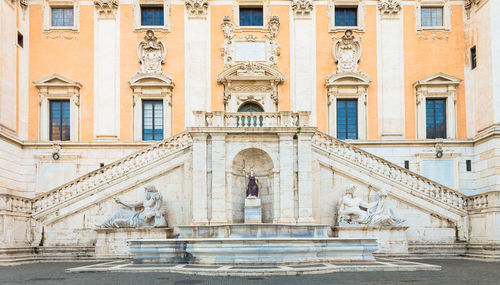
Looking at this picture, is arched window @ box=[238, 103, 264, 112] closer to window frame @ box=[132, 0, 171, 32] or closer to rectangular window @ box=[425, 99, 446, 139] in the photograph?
window frame @ box=[132, 0, 171, 32]

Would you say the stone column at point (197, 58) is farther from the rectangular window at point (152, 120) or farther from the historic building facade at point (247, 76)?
the rectangular window at point (152, 120)

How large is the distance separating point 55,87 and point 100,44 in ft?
10.5

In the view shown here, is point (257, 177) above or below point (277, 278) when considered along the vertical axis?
above

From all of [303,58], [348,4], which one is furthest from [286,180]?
[348,4]

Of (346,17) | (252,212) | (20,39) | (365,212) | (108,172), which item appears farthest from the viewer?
(346,17)

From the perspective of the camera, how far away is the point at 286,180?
23.5 metres

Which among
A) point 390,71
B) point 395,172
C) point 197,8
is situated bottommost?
point 395,172

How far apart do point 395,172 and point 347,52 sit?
8422 mm

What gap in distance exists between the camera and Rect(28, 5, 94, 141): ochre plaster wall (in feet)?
97.4

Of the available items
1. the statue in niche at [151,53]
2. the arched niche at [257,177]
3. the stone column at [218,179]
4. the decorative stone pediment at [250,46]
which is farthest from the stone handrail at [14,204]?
the decorative stone pediment at [250,46]

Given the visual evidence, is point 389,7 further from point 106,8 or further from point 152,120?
point 106,8

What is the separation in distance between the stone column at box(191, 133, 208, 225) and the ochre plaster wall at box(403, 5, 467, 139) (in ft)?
39.1

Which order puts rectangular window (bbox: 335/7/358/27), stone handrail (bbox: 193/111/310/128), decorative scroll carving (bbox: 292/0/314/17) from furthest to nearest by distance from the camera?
rectangular window (bbox: 335/7/358/27) < decorative scroll carving (bbox: 292/0/314/17) < stone handrail (bbox: 193/111/310/128)

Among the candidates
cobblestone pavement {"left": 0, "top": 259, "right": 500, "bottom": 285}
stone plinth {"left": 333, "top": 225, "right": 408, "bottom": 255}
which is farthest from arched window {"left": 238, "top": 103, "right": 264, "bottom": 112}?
cobblestone pavement {"left": 0, "top": 259, "right": 500, "bottom": 285}
